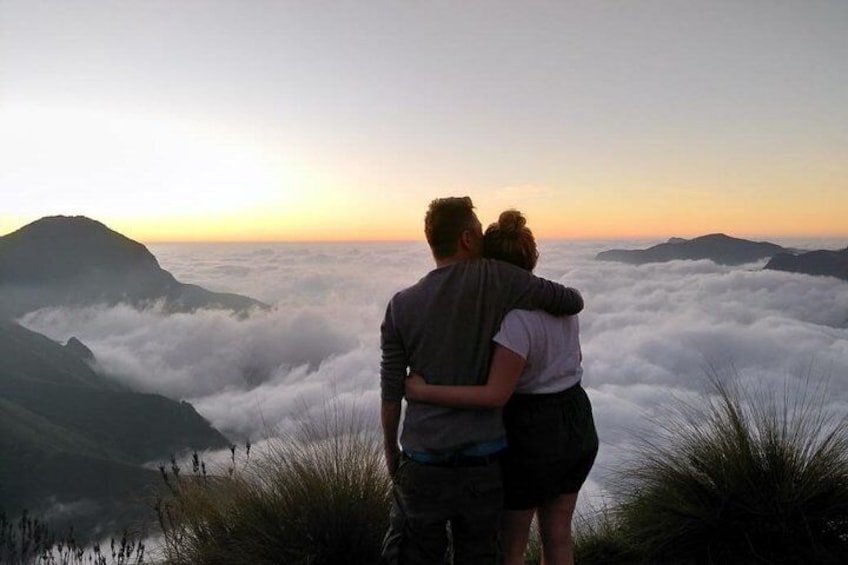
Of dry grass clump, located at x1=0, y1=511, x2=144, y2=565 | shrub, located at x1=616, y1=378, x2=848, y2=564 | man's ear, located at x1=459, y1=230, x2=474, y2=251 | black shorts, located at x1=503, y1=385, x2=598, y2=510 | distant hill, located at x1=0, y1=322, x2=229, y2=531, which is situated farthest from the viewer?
distant hill, located at x1=0, y1=322, x2=229, y2=531

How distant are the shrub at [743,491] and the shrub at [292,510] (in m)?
1.95

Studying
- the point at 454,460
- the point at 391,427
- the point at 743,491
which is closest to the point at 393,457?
the point at 391,427

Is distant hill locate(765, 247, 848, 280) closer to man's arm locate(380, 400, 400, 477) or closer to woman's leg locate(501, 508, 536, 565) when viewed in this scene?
woman's leg locate(501, 508, 536, 565)

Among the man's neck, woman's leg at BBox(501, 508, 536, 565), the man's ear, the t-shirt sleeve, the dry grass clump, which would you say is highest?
the man's ear

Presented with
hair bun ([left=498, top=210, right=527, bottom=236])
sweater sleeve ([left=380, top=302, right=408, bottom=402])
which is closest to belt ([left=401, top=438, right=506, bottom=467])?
sweater sleeve ([left=380, top=302, right=408, bottom=402])

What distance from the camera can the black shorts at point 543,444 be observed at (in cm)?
263

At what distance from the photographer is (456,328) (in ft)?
8.08

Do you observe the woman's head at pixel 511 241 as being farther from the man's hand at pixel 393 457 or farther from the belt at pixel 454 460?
the man's hand at pixel 393 457

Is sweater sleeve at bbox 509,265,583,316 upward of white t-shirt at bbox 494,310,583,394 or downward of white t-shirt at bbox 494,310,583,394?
upward

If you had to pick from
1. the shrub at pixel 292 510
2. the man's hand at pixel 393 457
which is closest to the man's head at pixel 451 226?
the man's hand at pixel 393 457

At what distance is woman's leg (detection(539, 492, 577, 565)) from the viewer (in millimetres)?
2791

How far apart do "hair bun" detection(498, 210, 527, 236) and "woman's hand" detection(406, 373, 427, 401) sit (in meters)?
0.74

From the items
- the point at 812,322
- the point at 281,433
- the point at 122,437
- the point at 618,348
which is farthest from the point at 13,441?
the point at 812,322

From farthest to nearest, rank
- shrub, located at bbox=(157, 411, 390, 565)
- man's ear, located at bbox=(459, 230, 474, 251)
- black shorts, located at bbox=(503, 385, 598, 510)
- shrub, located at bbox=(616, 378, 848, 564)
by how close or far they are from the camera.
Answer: shrub, located at bbox=(616, 378, 848, 564)
shrub, located at bbox=(157, 411, 390, 565)
black shorts, located at bbox=(503, 385, 598, 510)
man's ear, located at bbox=(459, 230, 474, 251)
